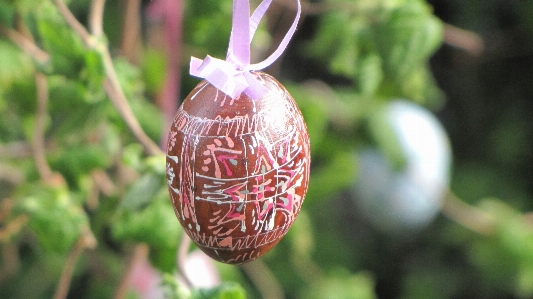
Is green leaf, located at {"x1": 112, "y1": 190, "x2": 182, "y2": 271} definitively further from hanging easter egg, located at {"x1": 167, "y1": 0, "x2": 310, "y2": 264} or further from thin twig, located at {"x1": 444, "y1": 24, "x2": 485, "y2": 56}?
thin twig, located at {"x1": 444, "y1": 24, "x2": 485, "y2": 56}

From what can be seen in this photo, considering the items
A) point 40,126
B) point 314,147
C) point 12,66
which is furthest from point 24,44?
point 314,147

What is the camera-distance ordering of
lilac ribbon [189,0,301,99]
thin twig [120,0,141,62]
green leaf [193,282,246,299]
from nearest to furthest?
lilac ribbon [189,0,301,99] < green leaf [193,282,246,299] < thin twig [120,0,141,62]

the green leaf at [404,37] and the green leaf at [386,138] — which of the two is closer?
the green leaf at [404,37]

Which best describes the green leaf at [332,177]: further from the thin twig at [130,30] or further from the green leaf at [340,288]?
the thin twig at [130,30]

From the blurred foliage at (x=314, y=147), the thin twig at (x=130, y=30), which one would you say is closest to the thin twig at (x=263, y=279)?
the blurred foliage at (x=314, y=147)

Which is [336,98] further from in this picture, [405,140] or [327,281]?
[327,281]

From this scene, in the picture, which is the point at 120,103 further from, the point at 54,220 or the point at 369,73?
the point at 369,73

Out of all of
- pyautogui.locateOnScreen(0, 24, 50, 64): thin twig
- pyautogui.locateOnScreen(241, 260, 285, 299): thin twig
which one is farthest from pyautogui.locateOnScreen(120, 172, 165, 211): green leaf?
pyautogui.locateOnScreen(241, 260, 285, 299): thin twig
